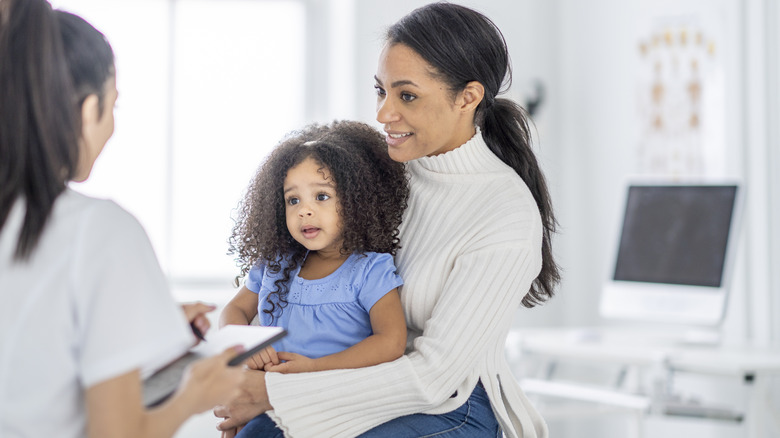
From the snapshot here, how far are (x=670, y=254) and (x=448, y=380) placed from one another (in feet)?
4.95

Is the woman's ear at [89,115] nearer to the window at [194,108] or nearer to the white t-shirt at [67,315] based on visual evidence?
the white t-shirt at [67,315]

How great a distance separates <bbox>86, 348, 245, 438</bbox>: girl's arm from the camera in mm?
865

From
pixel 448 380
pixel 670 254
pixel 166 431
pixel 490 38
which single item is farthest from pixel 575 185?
pixel 166 431

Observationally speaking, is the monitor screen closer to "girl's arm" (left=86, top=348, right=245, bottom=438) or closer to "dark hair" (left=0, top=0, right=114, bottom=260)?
"girl's arm" (left=86, top=348, right=245, bottom=438)

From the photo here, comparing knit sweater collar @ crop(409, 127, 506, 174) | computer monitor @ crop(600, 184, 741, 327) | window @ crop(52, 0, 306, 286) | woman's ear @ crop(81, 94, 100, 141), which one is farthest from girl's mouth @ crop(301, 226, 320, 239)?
window @ crop(52, 0, 306, 286)

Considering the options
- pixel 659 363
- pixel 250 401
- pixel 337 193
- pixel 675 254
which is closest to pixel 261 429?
pixel 250 401

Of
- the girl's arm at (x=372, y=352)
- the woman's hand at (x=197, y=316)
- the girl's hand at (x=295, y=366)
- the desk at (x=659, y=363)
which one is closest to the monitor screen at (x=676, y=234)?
the desk at (x=659, y=363)

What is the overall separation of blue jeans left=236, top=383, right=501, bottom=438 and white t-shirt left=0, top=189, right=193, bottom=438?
0.53 metres

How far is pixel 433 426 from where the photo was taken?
4.60 feet

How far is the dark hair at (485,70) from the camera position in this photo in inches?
61.2

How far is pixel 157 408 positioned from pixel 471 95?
0.92 meters

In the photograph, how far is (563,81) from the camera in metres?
3.65

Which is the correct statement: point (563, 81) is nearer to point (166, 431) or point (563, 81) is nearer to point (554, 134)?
point (554, 134)

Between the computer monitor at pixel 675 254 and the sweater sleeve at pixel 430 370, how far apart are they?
1.28 meters
